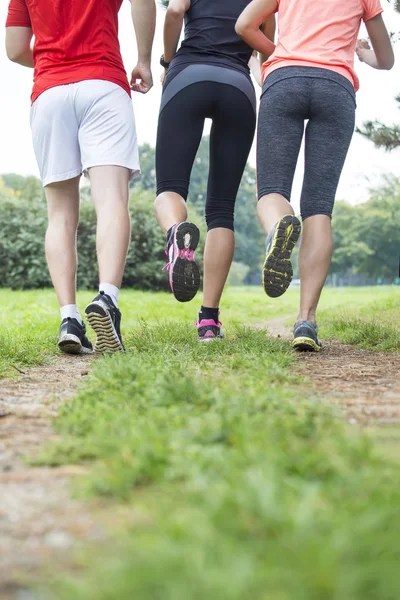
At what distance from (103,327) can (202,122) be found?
1270 millimetres

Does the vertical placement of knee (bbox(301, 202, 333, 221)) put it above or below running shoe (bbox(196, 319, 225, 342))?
above

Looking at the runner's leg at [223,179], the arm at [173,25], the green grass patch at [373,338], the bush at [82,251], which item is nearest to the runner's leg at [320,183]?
the runner's leg at [223,179]

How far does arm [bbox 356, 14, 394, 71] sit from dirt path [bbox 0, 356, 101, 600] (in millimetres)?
2692

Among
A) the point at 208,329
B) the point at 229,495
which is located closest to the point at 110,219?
the point at 208,329

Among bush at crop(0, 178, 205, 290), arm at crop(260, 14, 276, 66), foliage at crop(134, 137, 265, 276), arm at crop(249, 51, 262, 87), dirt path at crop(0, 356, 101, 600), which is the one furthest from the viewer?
foliage at crop(134, 137, 265, 276)

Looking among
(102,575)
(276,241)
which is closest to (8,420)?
(102,575)

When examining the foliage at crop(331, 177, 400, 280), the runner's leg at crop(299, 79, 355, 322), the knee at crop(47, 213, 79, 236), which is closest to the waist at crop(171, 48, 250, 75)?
the runner's leg at crop(299, 79, 355, 322)

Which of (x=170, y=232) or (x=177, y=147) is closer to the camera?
(x=170, y=232)

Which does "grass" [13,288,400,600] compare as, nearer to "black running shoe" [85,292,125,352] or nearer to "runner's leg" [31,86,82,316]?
"black running shoe" [85,292,125,352]

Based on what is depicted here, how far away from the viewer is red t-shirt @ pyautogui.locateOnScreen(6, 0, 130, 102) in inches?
136

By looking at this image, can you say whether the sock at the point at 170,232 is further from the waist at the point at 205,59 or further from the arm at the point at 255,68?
the arm at the point at 255,68

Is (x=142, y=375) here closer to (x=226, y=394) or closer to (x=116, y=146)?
(x=226, y=394)

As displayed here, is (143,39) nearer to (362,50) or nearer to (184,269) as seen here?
(362,50)

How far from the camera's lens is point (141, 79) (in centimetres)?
382
